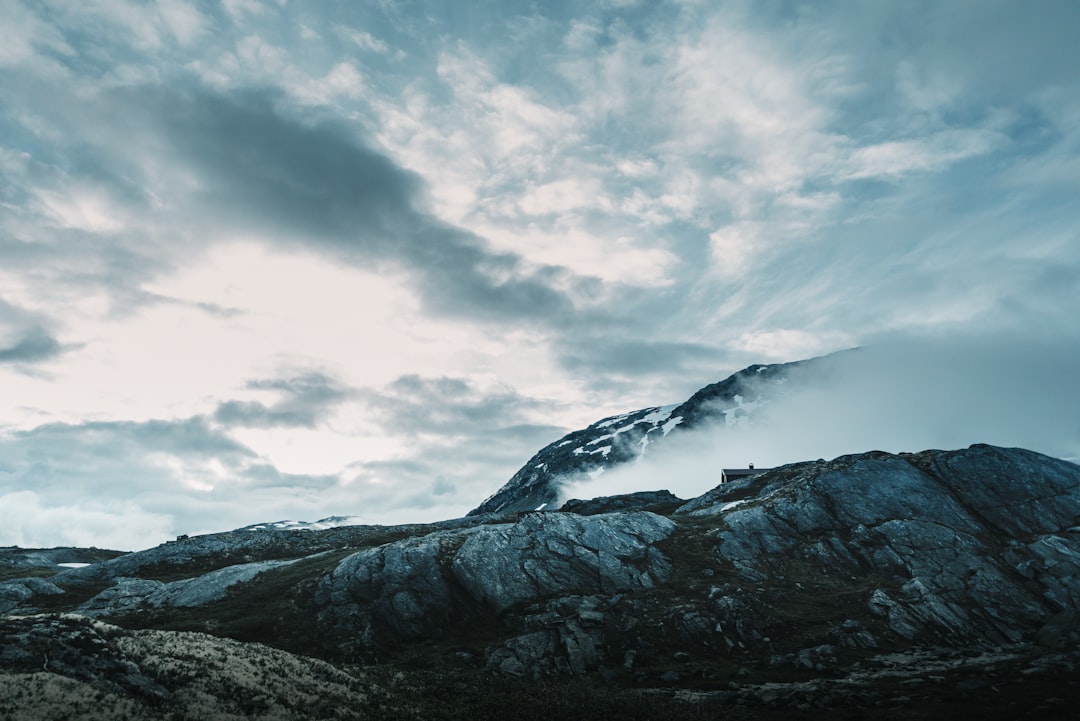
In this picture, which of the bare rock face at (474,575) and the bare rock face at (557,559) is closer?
the bare rock face at (474,575)

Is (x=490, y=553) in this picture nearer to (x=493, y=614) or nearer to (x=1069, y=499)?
(x=493, y=614)

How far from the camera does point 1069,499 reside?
90688 millimetres

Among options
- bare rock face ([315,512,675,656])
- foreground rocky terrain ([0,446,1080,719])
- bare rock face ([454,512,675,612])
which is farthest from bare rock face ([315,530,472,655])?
bare rock face ([454,512,675,612])

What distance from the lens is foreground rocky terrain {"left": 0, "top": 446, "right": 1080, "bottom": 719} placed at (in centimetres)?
3794

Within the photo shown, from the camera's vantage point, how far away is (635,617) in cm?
6688

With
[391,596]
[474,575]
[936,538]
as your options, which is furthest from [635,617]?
[936,538]

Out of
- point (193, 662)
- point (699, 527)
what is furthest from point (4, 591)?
point (699, 527)

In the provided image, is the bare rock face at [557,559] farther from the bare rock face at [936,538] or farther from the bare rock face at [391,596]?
the bare rock face at [936,538]

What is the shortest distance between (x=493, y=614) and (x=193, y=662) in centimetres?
3777

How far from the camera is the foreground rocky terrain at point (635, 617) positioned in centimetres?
3794

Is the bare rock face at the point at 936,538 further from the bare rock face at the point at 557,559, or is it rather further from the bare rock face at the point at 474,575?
the bare rock face at the point at 474,575

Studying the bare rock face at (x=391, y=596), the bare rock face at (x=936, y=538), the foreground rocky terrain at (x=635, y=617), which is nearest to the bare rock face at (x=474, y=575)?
the bare rock face at (x=391, y=596)

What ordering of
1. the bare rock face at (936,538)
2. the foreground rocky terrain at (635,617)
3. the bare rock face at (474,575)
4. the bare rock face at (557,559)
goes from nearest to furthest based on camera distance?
the foreground rocky terrain at (635,617)
the bare rock face at (936,538)
the bare rock face at (474,575)
the bare rock face at (557,559)

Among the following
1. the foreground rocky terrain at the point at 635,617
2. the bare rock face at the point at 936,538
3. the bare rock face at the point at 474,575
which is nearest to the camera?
the foreground rocky terrain at the point at 635,617
